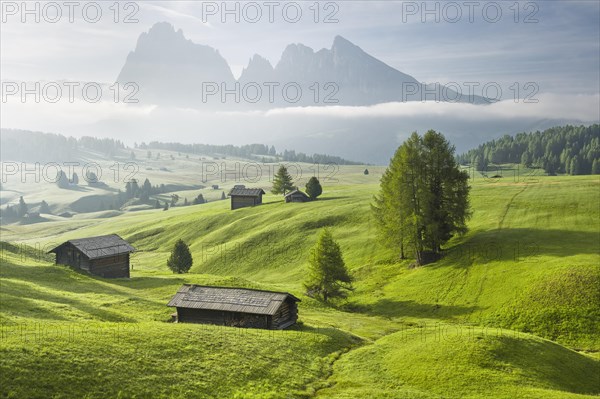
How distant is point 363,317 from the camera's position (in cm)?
5922

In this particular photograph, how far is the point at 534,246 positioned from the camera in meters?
68.0

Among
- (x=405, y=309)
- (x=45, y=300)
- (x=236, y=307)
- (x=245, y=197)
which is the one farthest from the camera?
(x=245, y=197)

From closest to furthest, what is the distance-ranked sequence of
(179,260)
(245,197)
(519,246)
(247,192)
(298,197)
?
1. (519,246)
2. (179,260)
3. (298,197)
4. (245,197)
5. (247,192)

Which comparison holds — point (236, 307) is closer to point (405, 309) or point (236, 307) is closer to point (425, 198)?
point (405, 309)

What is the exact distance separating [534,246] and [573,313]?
17.7 m

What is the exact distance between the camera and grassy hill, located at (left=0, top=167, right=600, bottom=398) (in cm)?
3081

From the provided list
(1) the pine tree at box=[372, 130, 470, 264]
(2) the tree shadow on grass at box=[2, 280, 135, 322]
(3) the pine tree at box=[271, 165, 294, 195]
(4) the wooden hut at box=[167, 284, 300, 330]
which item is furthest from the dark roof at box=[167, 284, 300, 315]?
(3) the pine tree at box=[271, 165, 294, 195]

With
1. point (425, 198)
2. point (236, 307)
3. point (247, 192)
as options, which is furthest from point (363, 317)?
point (247, 192)

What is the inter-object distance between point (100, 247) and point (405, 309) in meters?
47.9

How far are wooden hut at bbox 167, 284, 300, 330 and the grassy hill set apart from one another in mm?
3150

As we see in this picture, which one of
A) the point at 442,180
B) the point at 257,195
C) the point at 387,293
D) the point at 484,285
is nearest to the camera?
the point at 484,285

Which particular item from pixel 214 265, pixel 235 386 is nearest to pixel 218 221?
pixel 214 265

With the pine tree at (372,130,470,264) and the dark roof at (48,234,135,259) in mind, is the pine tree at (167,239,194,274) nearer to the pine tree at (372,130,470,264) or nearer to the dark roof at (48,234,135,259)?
the dark roof at (48,234,135,259)

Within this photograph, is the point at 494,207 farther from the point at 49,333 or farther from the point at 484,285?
the point at 49,333
